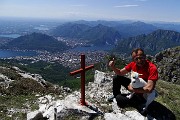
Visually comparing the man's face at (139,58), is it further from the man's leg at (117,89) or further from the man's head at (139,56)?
the man's leg at (117,89)

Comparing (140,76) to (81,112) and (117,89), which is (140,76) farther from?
(81,112)

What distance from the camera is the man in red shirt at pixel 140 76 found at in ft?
35.7

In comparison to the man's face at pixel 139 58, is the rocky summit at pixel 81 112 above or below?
below

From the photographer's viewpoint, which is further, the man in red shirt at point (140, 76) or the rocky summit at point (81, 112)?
the rocky summit at point (81, 112)

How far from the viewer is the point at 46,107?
1254 cm

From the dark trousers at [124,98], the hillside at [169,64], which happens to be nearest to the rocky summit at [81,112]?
the dark trousers at [124,98]

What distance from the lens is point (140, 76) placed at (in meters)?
11.5

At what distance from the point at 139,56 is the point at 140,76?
3.23 feet

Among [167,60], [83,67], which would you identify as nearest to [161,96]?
[83,67]

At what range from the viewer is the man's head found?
1090 centimetres

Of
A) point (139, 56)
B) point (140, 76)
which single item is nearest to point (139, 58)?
point (139, 56)

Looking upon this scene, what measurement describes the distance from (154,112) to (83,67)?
4462 millimetres

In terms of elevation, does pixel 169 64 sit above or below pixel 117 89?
below

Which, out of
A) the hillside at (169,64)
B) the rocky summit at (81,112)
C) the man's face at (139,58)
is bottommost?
the hillside at (169,64)
